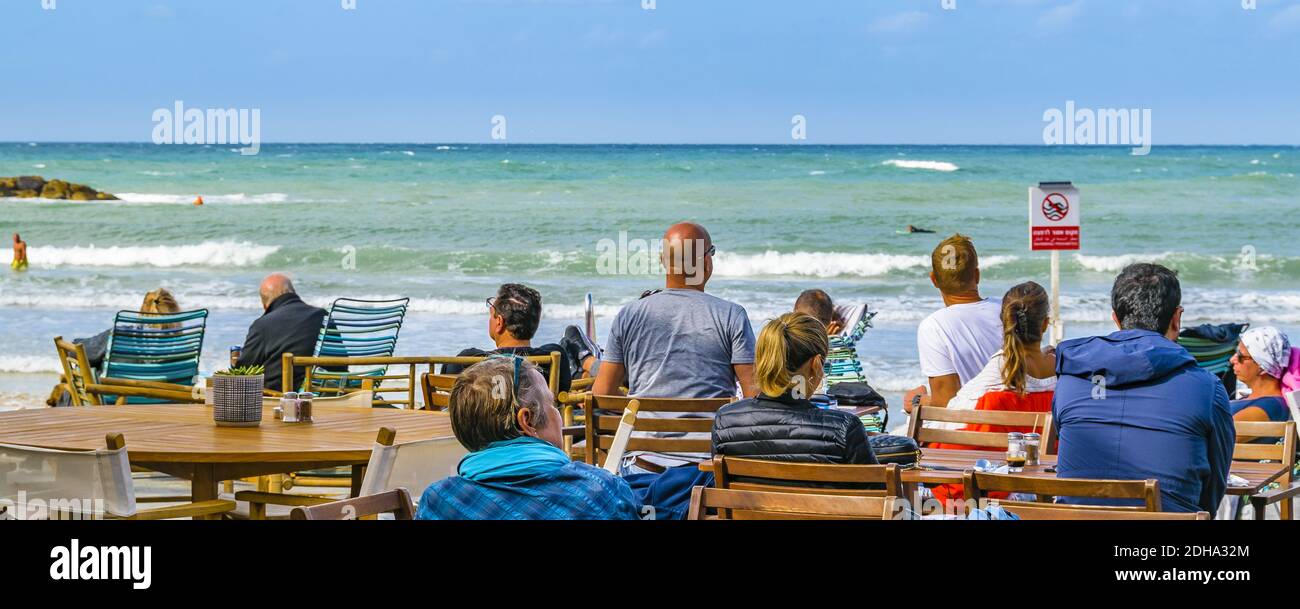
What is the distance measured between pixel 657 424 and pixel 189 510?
1.30 m

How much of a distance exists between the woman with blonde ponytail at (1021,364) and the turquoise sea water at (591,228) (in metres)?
5.92

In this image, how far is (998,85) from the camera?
36562mm

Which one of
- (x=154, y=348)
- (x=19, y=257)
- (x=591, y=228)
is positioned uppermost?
(x=591, y=228)

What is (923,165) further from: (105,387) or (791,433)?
(791,433)

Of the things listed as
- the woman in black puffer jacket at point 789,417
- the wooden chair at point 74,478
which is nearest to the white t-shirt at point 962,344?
the woman in black puffer jacket at point 789,417

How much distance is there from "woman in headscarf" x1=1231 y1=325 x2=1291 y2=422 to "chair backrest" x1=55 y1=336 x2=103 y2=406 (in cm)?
423

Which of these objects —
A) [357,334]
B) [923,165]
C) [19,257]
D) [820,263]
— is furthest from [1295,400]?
[923,165]

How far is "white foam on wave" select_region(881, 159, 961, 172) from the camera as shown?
34.7 m

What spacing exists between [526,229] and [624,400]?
21464 mm

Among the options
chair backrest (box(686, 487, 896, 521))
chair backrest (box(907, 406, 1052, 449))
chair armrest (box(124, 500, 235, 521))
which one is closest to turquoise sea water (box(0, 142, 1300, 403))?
chair backrest (box(907, 406, 1052, 449))

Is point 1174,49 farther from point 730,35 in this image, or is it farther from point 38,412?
point 38,412

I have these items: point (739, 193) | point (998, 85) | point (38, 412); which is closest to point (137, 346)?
point (38, 412)

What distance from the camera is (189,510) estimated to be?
12.0 feet

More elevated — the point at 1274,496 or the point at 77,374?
the point at 77,374
